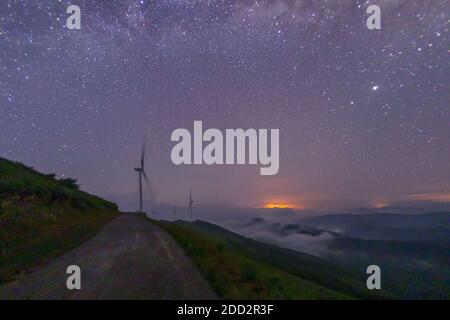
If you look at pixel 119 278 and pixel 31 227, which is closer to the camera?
pixel 119 278

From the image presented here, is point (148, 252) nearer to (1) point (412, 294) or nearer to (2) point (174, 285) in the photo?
(2) point (174, 285)

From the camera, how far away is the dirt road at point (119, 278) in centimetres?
797

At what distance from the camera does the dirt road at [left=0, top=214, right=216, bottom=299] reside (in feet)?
26.1

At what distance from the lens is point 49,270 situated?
10922 mm

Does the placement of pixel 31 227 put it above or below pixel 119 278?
below

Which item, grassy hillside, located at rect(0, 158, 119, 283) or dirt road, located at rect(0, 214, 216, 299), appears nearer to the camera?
dirt road, located at rect(0, 214, 216, 299)

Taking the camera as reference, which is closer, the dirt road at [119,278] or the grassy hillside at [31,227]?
the dirt road at [119,278]

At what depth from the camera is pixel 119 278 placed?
9555 millimetres
